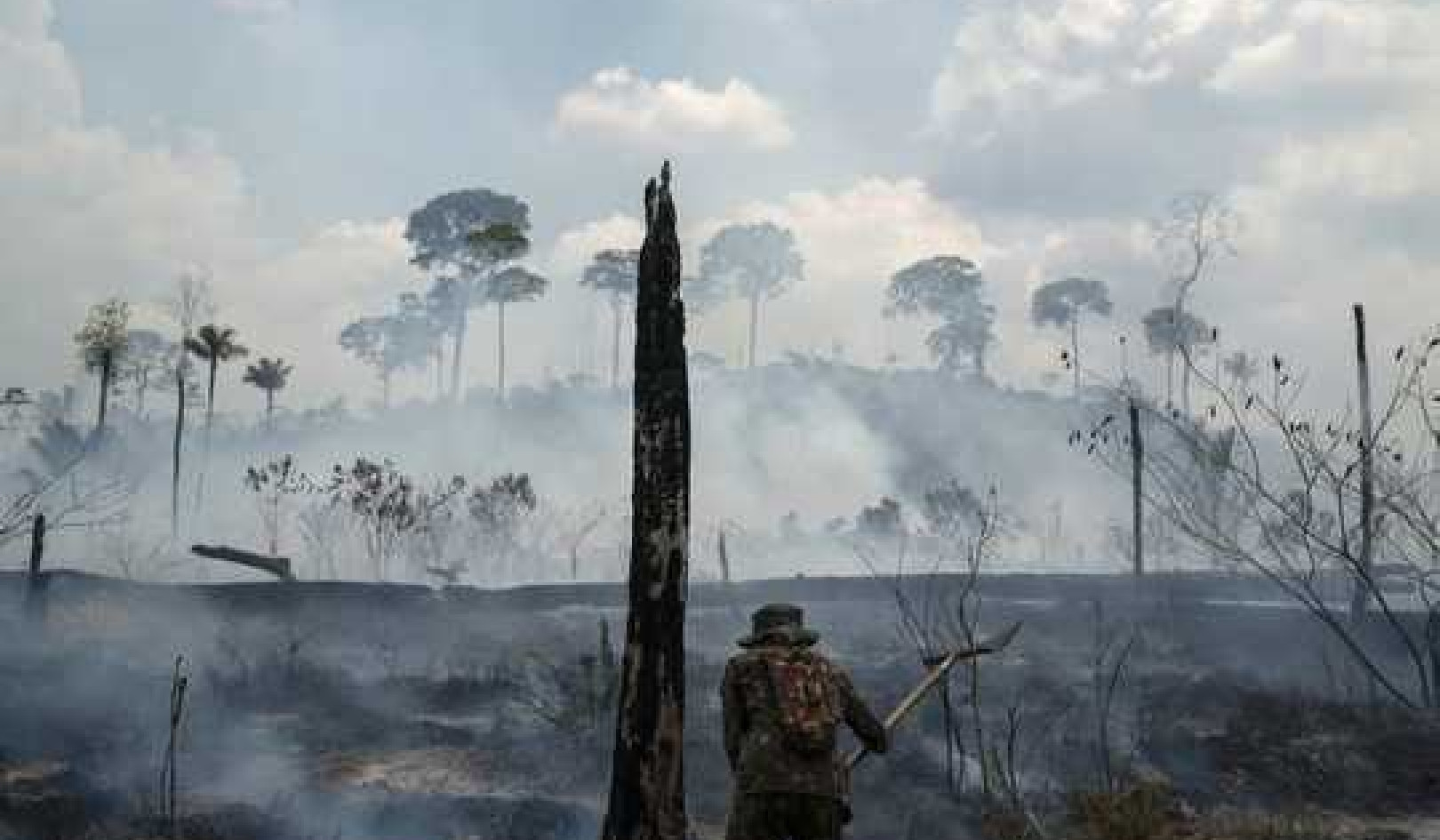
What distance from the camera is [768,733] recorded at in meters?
5.73

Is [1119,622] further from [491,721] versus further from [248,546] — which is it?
[248,546]

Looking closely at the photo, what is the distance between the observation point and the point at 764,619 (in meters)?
5.97

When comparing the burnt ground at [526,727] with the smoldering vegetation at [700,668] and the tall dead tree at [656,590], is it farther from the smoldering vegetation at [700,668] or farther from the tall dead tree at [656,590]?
the tall dead tree at [656,590]

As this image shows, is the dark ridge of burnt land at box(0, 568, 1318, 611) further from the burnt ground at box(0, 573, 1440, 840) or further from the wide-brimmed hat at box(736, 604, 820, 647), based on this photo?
the wide-brimmed hat at box(736, 604, 820, 647)

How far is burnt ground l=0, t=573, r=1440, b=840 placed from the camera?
12414 millimetres

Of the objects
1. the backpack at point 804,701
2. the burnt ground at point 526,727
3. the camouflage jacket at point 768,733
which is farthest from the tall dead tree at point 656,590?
the burnt ground at point 526,727

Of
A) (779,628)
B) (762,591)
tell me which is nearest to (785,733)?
(779,628)

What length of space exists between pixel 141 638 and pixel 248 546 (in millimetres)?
32389

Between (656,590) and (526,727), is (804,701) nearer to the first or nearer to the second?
(656,590)

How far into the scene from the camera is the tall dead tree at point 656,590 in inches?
251

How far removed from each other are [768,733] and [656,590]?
1182 millimetres

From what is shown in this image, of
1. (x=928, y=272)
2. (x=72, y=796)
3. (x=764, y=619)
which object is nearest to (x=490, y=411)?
(x=928, y=272)

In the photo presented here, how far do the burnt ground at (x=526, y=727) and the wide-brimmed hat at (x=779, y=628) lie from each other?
342 cm

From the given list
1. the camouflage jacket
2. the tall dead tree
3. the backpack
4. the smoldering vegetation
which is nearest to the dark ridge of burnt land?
the smoldering vegetation
